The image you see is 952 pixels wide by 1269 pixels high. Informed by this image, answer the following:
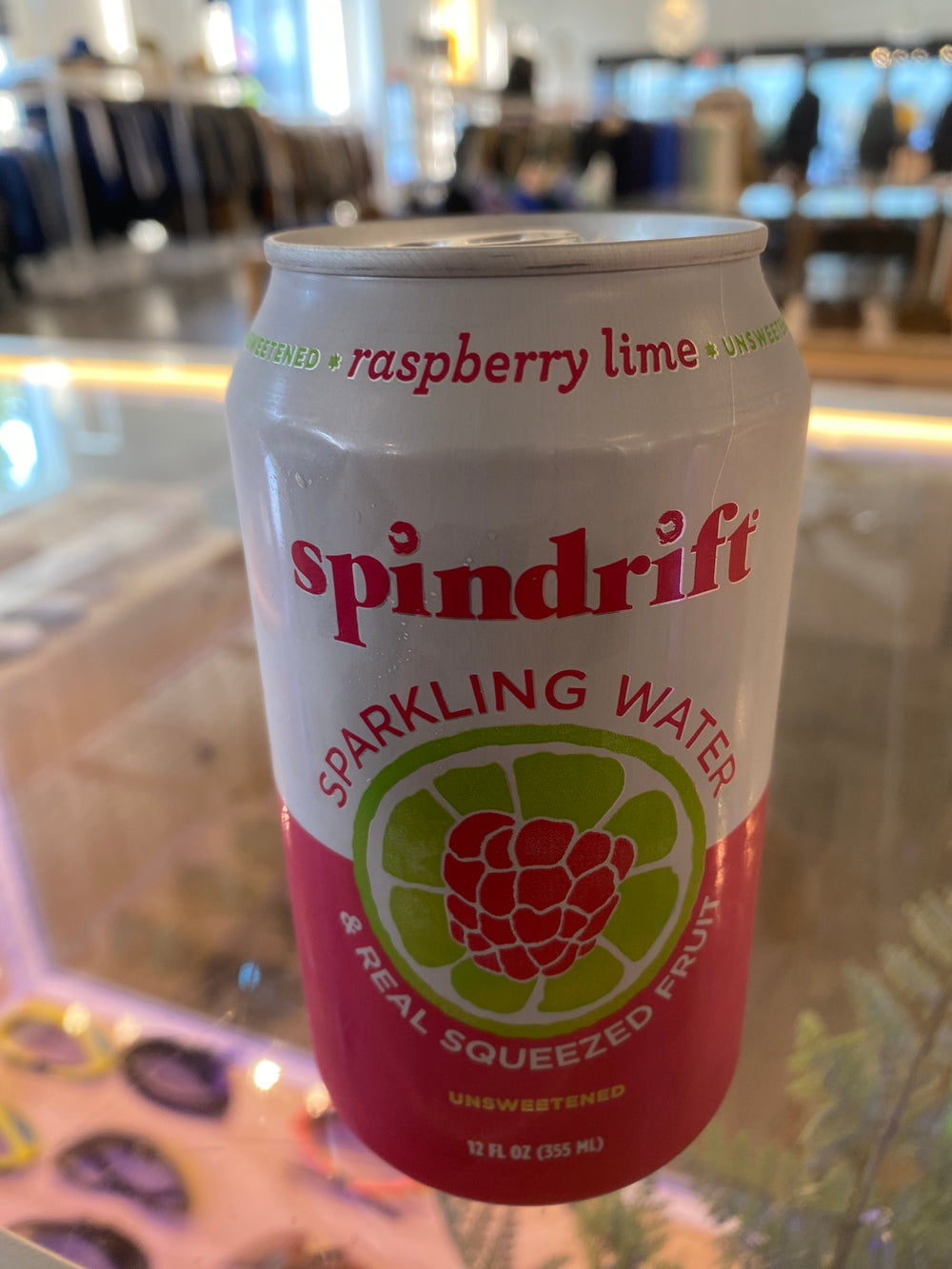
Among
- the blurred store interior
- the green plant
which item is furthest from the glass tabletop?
the blurred store interior

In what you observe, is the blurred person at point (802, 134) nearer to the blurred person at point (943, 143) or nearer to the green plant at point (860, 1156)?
the blurred person at point (943, 143)

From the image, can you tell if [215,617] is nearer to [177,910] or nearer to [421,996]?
[177,910]

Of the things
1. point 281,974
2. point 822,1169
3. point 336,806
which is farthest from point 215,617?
point 822,1169

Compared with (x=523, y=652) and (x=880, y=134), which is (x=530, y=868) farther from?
(x=880, y=134)

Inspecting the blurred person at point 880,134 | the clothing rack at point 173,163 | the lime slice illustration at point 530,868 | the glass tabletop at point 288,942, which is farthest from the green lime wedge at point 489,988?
the blurred person at point 880,134

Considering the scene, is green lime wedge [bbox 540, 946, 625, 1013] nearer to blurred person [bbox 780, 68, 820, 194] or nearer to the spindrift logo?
the spindrift logo

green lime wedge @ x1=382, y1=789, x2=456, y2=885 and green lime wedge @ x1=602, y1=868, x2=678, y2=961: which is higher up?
green lime wedge @ x1=382, y1=789, x2=456, y2=885

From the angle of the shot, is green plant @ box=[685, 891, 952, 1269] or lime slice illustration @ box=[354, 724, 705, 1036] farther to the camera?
green plant @ box=[685, 891, 952, 1269]
